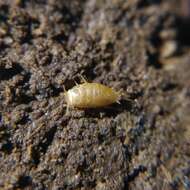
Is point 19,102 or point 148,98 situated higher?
point 19,102

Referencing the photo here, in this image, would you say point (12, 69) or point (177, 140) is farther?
point (177, 140)

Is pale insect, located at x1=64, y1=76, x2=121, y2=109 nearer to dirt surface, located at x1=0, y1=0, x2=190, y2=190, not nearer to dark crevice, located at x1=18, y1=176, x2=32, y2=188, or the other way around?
dirt surface, located at x1=0, y1=0, x2=190, y2=190

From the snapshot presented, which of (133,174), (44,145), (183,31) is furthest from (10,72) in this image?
(183,31)

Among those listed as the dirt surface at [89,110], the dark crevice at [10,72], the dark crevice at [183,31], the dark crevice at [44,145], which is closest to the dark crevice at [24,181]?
the dirt surface at [89,110]

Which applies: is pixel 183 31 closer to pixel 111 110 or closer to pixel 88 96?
pixel 111 110

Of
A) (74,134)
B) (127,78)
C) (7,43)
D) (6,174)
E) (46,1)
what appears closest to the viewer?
(6,174)

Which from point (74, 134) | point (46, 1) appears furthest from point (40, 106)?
point (46, 1)

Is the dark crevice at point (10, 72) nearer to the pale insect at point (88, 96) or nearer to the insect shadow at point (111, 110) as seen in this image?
the pale insect at point (88, 96)

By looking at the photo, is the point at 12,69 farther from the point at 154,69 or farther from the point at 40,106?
the point at 154,69
